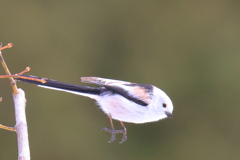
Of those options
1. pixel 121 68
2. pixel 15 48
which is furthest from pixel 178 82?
pixel 15 48

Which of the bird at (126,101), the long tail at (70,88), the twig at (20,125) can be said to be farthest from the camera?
the bird at (126,101)

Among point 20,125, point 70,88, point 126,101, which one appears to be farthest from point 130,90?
point 20,125

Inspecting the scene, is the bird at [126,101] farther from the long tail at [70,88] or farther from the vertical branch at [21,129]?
the vertical branch at [21,129]

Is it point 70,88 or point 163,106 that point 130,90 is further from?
point 70,88

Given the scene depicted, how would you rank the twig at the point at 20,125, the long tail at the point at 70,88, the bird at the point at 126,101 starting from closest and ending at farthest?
the twig at the point at 20,125, the long tail at the point at 70,88, the bird at the point at 126,101

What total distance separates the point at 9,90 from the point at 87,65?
1.94ft

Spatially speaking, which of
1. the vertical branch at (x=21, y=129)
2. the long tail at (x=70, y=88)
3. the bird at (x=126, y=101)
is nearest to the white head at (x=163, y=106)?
the bird at (x=126, y=101)

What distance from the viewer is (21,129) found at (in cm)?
79

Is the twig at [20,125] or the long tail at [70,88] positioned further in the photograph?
the long tail at [70,88]

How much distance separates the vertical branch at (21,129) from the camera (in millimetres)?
714

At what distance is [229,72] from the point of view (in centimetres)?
254

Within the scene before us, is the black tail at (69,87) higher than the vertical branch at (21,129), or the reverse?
the black tail at (69,87)

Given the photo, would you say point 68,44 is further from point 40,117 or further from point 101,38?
point 40,117

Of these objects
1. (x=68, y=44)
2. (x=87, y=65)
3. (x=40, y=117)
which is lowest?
(x=40, y=117)
